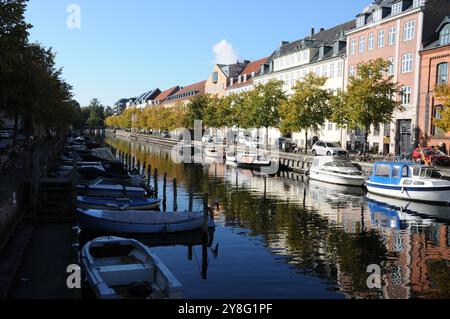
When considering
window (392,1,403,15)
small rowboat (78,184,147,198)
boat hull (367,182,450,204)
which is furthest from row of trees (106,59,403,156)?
small rowboat (78,184,147,198)

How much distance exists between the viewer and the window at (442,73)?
51.8 meters

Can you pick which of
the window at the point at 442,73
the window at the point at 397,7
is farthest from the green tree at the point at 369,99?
the window at the point at 397,7

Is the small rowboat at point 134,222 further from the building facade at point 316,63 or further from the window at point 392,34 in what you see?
the window at point 392,34

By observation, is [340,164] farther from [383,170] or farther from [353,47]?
[353,47]

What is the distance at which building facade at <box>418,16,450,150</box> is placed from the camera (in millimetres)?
51688

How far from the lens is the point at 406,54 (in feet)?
190

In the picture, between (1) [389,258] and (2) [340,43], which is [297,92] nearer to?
(2) [340,43]

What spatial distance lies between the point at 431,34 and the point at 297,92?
16.4m

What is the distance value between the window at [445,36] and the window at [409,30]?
4.54m

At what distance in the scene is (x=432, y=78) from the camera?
53.5m

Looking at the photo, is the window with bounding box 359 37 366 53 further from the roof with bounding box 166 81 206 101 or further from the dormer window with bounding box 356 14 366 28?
the roof with bounding box 166 81 206 101

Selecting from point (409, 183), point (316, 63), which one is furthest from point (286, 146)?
point (409, 183)

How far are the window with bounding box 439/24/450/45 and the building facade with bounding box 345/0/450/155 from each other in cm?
280
